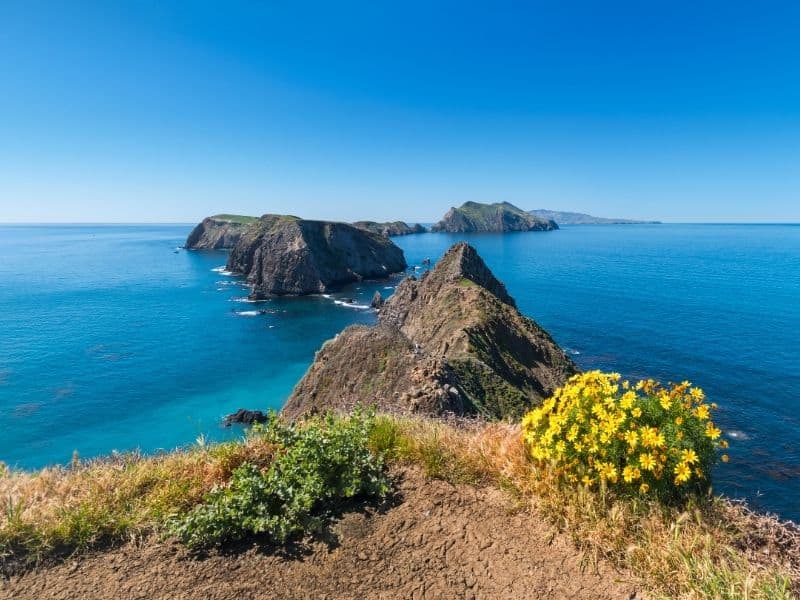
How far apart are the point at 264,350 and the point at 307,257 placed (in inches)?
2087

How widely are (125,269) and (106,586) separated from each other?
175443mm

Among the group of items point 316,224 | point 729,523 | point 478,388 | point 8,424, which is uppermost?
point 316,224

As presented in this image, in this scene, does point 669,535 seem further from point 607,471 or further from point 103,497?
point 103,497

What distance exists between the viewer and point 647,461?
5.18 m

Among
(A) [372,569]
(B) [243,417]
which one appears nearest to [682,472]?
(A) [372,569]

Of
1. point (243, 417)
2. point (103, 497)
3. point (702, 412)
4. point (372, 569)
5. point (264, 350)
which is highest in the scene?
point (702, 412)

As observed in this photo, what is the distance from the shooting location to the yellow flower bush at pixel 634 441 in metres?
5.28

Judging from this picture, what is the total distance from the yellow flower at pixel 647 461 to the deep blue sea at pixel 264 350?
40.0ft

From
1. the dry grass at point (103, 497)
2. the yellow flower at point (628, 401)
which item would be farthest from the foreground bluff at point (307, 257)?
the yellow flower at point (628, 401)

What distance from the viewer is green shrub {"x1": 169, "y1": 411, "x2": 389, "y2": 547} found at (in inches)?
219

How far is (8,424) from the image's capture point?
41.2 meters

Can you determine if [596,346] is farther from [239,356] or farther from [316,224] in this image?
[316,224]

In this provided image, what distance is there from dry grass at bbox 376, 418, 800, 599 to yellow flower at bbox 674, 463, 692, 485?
0.47 m

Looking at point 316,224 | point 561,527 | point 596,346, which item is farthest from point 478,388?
Answer: point 316,224
